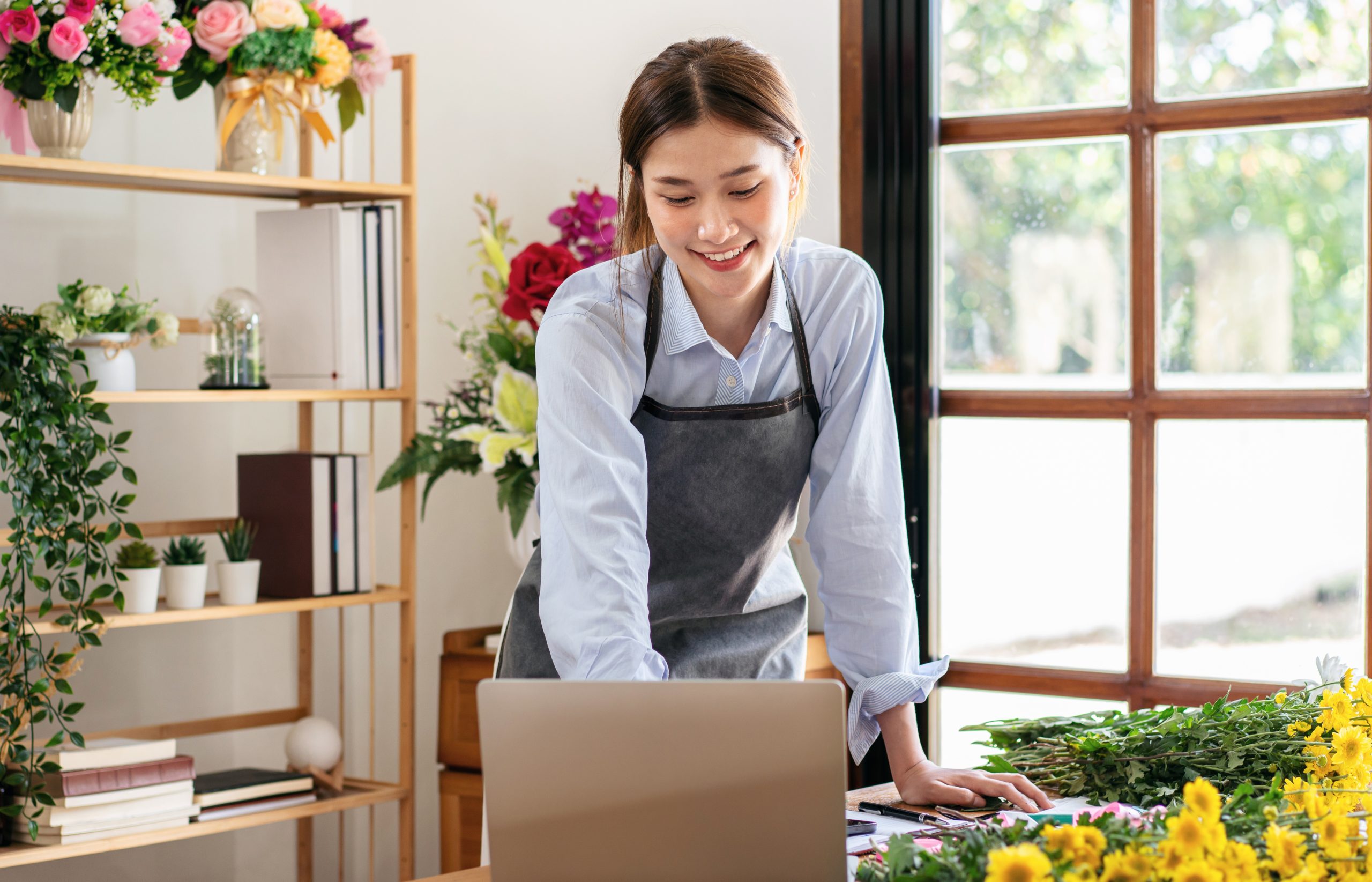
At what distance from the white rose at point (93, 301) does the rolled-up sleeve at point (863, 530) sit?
1.36 metres

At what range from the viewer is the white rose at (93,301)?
2.21 meters

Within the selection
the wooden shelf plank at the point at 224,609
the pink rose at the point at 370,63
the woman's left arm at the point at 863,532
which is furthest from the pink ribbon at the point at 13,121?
the woman's left arm at the point at 863,532

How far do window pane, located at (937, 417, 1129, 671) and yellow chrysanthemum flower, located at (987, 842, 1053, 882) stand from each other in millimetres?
1912

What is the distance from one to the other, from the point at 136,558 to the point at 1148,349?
1912 mm

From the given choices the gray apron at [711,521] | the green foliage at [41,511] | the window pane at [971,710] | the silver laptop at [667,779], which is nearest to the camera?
the silver laptop at [667,779]

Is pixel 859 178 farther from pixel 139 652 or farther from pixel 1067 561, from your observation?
pixel 139 652

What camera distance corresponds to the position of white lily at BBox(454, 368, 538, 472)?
7.60 ft

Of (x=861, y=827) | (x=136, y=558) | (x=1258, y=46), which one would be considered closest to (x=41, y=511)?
(x=136, y=558)

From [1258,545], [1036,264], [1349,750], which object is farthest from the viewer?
[1036,264]

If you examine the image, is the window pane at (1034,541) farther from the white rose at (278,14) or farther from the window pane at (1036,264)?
the white rose at (278,14)

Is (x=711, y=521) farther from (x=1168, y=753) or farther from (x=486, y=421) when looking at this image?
(x=486, y=421)

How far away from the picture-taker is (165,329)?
7.50 ft

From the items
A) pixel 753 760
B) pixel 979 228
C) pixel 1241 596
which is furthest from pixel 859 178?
pixel 753 760

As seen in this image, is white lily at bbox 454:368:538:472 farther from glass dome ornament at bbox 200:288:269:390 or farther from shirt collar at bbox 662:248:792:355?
shirt collar at bbox 662:248:792:355
